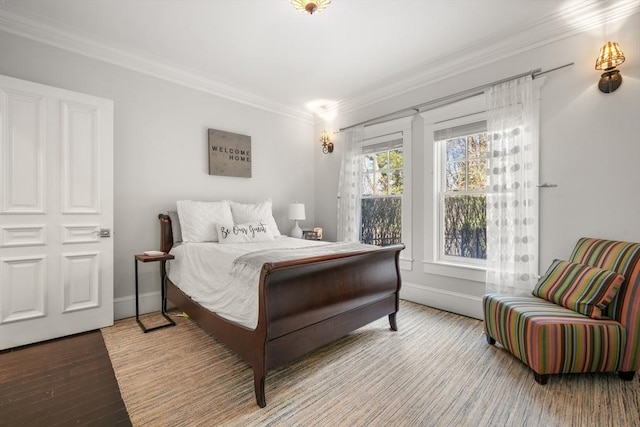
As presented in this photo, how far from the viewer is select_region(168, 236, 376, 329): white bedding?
1820 millimetres

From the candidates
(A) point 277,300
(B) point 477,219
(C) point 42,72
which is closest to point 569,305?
(B) point 477,219

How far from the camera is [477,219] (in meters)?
3.20

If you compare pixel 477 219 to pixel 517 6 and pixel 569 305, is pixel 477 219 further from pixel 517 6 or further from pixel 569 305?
pixel 517 6

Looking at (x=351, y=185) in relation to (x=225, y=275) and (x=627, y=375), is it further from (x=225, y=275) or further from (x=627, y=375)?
(x=627, y=375)

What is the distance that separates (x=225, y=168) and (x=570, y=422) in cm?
385

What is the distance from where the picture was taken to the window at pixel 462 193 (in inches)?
124

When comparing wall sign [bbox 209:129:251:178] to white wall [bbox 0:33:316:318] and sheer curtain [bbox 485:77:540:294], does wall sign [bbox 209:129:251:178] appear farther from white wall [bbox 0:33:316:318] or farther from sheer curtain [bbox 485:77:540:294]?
sheer curtain [bbox 485:77:540:294]

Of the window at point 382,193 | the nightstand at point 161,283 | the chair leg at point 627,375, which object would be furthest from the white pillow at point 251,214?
the chair leg at point 627,375

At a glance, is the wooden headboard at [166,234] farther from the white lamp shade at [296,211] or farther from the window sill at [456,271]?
the window sill at [456,271]

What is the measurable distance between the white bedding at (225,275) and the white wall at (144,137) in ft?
1.92

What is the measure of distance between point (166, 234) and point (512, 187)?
3601 mm

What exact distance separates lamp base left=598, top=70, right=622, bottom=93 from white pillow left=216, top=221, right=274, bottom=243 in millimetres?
3303

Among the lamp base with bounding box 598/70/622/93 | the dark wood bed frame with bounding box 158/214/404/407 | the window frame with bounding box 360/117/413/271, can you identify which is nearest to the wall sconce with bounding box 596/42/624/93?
the lamp base with bounding box 598/70/622/93

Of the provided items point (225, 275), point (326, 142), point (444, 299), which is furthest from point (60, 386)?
point (326, 142)
